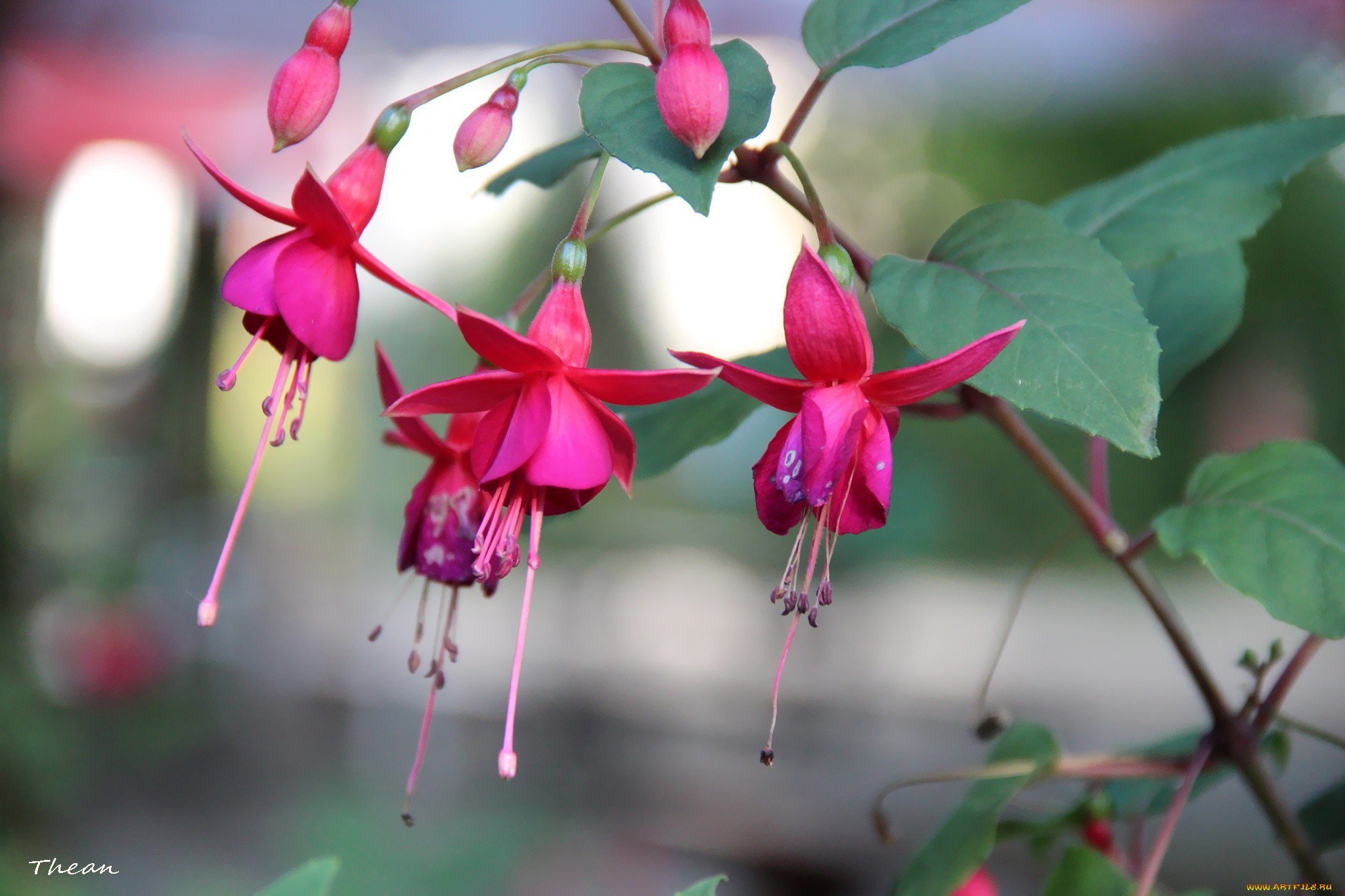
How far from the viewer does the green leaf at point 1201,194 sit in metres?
0.44

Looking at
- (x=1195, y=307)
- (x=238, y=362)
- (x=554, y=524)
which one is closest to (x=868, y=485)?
(x=238, y=362)

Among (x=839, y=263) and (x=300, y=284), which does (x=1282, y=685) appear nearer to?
(x=839, y=263)

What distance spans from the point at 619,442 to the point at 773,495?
0.06 meters

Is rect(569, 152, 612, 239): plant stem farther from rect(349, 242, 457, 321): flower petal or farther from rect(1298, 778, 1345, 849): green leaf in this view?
rect(1298, 778, 1345, 849): green leaf

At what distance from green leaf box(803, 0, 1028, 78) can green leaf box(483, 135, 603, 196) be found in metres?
0.11

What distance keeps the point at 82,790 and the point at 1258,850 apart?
244 cm

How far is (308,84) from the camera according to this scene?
12.9 inches

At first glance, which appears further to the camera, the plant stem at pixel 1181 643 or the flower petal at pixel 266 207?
the plant stem at pixel 1181 643

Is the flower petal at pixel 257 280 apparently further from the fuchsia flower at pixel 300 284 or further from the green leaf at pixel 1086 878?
the green leaf at pixel 1086 878

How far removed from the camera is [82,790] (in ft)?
6.14

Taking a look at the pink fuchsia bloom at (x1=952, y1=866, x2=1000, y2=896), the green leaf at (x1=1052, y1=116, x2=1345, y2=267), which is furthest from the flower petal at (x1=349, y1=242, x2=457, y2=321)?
the pink fuchsia bloom at (x1=952, y1=866, x2=1000, y2=896)

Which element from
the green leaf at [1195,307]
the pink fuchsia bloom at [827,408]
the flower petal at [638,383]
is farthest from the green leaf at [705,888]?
the green leaf at [1195,307]

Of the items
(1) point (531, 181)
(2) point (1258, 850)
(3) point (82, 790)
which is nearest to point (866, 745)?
(2) point (1258, 850)

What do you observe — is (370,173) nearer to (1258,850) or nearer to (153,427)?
(1258,850)
